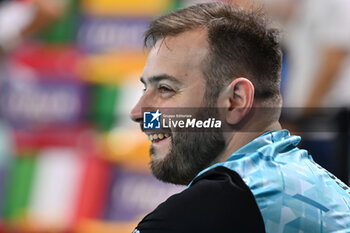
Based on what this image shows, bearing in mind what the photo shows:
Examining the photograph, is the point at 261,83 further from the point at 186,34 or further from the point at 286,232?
the point at 286,232

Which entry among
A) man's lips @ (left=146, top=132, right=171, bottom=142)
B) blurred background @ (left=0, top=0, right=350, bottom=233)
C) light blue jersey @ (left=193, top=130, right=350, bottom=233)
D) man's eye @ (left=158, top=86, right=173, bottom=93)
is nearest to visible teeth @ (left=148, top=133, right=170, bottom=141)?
man's lips @ (left=146, top=132, right=171, bottom=142)

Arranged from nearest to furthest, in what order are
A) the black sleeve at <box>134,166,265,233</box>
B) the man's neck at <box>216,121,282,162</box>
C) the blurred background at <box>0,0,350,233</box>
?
the black sleeve at <box>134,166,265,233</box> < the man's neck at <box>216,121,282,162</box> < the blurred background at <box>0,0,350,233</box>

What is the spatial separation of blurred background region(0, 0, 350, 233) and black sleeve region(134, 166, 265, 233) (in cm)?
201

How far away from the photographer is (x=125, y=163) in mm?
4719

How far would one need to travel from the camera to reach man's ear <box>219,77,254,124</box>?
1.53 m

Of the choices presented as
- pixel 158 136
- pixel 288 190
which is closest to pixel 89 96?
pixel 158 136

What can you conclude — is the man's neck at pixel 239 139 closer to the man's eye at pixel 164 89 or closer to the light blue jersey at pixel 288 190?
the light blue jersey at pixel 288 190

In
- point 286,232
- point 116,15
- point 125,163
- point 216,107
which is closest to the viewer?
point 286,232

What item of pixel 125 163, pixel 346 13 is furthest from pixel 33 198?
pixel 346 13

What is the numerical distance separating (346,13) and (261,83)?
2.11m

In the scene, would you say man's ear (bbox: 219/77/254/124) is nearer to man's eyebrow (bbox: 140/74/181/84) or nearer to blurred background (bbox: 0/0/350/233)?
man's eyebrow (bbox: 140/74/181/84)

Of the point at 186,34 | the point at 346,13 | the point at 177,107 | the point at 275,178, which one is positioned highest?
the point at 346,13

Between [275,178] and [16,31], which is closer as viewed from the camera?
[275,178]

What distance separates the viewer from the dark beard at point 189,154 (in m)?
1.57
